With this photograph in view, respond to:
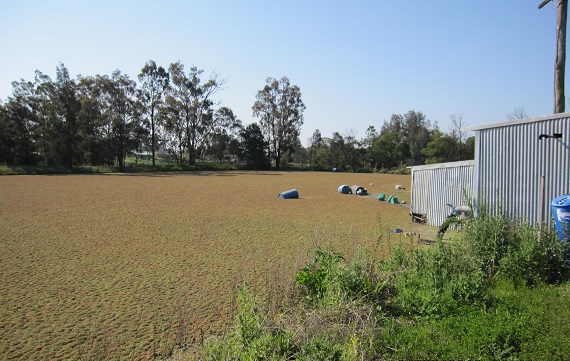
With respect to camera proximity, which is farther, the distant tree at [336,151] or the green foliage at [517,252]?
the distant tree at [336,151]

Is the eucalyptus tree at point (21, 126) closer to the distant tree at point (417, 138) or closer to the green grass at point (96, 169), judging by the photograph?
the green grass at point (96, 169)

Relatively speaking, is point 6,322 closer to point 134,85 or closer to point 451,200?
point 451,200

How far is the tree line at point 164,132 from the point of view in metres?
44.1

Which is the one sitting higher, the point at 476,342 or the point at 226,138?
the point at 226,138

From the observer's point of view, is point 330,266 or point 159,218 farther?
point 159,218

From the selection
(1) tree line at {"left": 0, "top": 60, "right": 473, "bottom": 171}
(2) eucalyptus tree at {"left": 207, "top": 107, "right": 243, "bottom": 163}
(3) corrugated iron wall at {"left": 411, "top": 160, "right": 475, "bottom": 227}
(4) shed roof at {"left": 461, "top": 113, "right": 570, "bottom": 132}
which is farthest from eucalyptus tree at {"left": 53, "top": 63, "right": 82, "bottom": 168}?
(4) shed roof at {"left": 461, "top": 113, "right": 570, "bottom": 132}

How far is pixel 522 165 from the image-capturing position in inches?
278

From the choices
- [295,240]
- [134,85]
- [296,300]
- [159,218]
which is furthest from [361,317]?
[134,85]

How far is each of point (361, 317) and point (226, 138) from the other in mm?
60053

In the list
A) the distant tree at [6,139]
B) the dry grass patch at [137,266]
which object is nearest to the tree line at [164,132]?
the distant tree at [6,139]

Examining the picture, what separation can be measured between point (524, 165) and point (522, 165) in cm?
4

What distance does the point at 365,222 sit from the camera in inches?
A: 456

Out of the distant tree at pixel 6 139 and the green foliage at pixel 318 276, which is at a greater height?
the distant tree at pixel 6 139

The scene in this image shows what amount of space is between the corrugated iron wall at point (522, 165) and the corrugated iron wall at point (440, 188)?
1514mm
